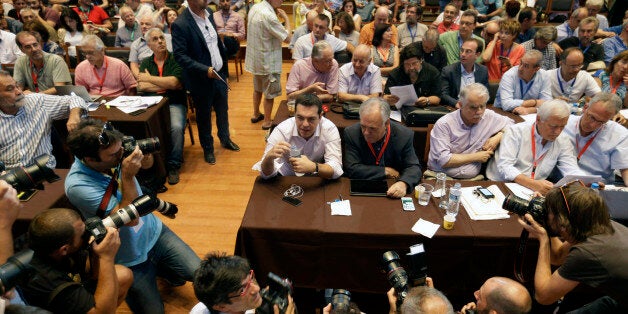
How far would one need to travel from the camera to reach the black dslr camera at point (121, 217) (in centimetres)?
177

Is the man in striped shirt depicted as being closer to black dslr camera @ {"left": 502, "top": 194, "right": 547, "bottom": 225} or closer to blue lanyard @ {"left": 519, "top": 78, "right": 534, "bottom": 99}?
black dslr camera @ {"left": 502, "top": 194, "right": 547, "bottom": 225}

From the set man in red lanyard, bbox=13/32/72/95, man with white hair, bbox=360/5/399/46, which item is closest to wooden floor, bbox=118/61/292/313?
man in red lanyard, bbox=13/32/72/95

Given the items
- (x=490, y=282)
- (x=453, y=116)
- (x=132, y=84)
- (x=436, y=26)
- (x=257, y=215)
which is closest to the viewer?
(x=490, y=282)

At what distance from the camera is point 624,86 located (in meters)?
3.94

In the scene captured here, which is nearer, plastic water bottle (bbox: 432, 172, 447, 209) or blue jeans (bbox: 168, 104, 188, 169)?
plastic water bottle (bbox: 432, 172, 447, 209)

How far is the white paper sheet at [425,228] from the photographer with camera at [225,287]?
89 centimetres

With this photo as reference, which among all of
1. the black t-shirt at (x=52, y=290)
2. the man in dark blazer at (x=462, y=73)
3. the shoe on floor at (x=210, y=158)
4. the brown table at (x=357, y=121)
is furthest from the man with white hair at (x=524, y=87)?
the black t-shirt at (x=52, y=290)

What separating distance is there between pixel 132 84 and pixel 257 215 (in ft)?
9.23

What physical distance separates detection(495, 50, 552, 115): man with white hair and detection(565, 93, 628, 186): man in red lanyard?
82 cm

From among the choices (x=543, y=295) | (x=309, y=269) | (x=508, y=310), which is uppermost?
(x=508, y=310)

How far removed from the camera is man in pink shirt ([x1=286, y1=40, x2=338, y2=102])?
4031 millimetres

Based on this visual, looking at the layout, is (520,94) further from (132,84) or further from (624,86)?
(132,84)

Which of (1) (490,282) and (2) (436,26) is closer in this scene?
(1) (490,282)

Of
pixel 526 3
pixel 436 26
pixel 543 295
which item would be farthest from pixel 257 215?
→ pixel 526 3
